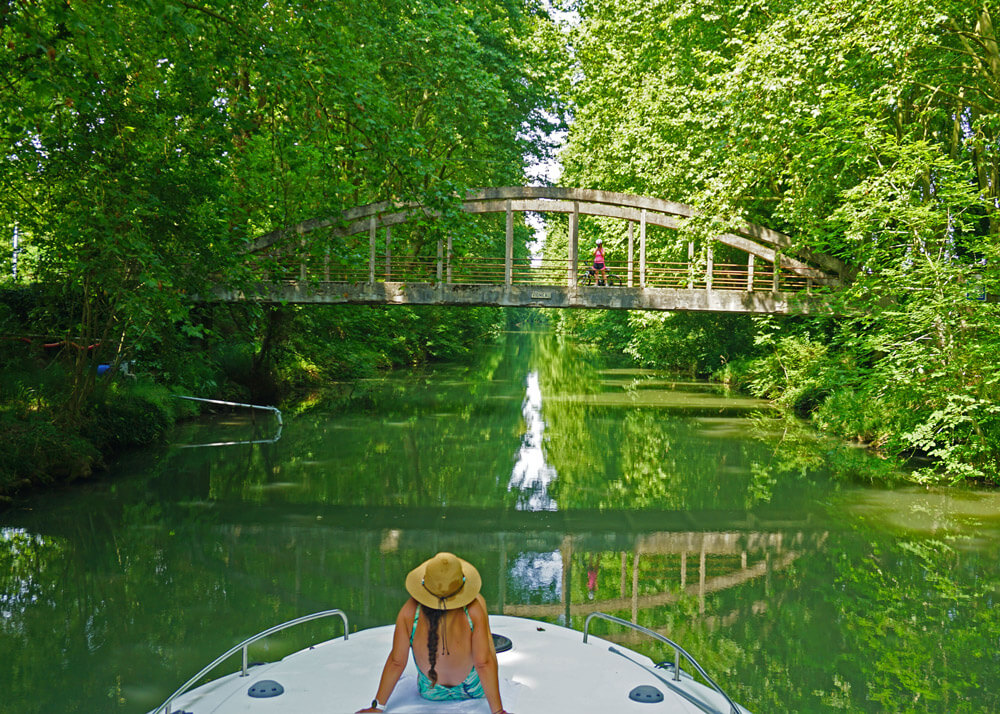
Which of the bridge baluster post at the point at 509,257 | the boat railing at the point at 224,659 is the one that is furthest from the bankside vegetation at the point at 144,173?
the bridge baluster post at the point at 509,257

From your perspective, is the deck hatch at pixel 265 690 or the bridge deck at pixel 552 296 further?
the bridge deck at pixel 552 296

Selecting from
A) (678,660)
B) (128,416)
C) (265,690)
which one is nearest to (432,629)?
(265,690)

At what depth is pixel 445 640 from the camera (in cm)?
364

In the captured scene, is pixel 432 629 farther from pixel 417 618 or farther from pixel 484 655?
pixel 484 655

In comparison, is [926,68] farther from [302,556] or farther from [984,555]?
[302,556]

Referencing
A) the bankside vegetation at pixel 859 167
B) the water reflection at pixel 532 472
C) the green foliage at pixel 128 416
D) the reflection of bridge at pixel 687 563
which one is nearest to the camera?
the reflection of bridge at pixel 687 563

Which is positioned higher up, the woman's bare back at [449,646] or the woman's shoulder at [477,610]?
the woman's shoulder at [477,610]

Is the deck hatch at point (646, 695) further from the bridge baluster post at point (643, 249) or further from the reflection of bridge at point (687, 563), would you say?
the bridge baluster post at point (643, 249)

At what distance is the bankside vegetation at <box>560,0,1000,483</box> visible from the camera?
1287 centimetres

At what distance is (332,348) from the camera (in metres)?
23.9

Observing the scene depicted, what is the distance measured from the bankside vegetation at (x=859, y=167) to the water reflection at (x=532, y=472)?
509 cm

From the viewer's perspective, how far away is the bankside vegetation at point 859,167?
12.9m

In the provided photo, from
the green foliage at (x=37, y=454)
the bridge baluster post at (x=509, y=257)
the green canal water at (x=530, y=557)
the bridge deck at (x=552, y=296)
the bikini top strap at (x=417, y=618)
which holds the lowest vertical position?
the green canal water at (x=530, y=557)

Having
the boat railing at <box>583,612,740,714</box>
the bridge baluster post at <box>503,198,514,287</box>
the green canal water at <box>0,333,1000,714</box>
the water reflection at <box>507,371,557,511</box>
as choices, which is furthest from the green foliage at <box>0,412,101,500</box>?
the bridge baluster post at <box>503,198,514,287</box>
